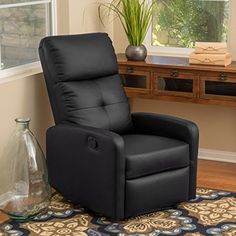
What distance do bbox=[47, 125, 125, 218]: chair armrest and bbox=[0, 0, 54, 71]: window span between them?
0.62 metres

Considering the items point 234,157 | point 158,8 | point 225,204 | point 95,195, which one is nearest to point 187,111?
point 234,157

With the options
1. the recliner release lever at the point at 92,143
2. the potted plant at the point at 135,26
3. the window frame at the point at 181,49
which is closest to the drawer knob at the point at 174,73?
the potted plant at the point at 135,26

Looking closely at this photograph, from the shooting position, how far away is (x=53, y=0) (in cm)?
416

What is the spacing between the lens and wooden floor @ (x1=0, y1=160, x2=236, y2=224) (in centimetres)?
407

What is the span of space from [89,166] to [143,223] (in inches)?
18.6

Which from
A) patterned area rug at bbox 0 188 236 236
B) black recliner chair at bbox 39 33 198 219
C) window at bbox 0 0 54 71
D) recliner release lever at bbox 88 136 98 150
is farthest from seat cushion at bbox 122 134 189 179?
window at bbox 0 0 54 71

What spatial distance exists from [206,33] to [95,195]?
193cm

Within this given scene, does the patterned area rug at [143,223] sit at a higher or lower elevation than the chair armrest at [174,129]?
lower

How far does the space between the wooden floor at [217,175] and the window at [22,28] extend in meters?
1.52

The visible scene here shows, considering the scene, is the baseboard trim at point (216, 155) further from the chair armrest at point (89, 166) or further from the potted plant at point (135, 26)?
the chair armrest at point (89, 166)

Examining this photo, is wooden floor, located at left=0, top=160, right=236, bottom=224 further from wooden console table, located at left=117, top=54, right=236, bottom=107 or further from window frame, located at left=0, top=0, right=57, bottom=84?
window frame, located at left=0, top=0, right=57, bottom=84

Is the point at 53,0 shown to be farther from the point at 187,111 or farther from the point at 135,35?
the point at 187,111

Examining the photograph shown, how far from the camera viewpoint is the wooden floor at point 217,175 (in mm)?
4074

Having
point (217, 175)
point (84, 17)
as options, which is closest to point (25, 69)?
point (84, 17)
